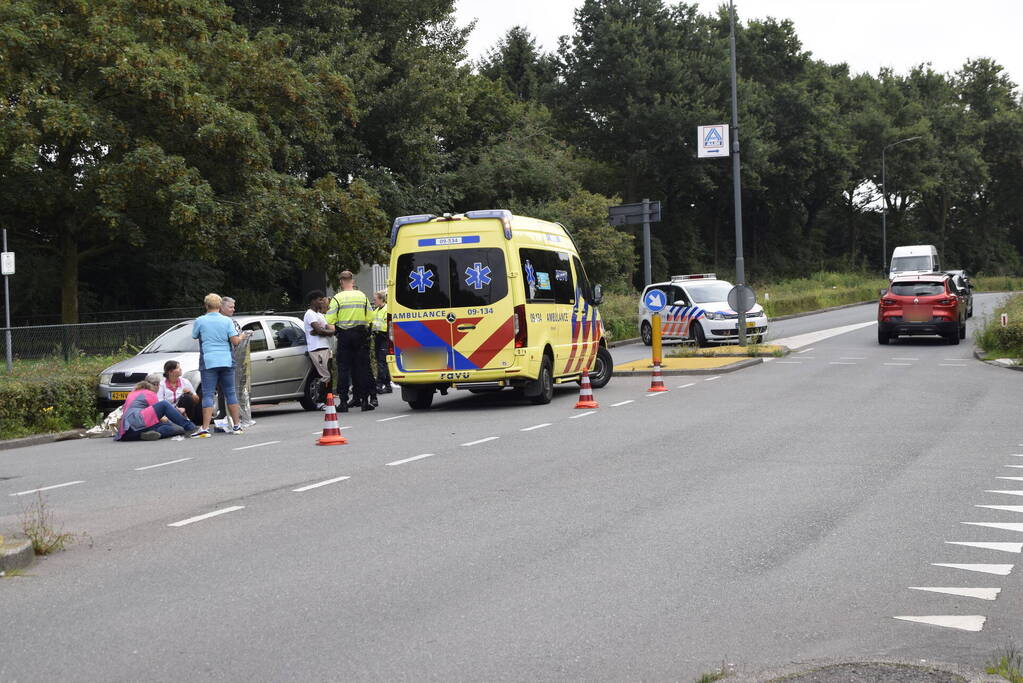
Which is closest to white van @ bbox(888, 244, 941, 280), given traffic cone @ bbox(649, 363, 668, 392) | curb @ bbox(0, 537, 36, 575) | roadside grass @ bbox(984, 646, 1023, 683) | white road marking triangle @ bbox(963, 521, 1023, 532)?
traffic cone @ bbox(649, 363, 668, 392)

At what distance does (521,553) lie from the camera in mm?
7156

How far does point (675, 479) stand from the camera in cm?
1000

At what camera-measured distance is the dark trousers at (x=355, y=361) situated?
1750cm

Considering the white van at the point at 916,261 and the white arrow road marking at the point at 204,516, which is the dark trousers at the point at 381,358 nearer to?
the white arrow road marking at the point at 204,516

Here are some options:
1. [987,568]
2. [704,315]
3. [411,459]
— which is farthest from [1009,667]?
[704,315]

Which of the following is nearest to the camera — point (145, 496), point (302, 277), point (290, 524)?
point (290, 524)

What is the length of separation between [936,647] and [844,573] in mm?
1426

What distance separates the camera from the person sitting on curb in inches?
596

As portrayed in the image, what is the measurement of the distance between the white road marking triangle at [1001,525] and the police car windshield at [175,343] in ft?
40.8

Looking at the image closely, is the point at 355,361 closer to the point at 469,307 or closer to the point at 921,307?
the point at 469,307

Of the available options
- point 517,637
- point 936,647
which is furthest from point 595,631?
point 936,647

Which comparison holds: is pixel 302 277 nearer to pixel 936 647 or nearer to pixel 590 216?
pixel 590 216

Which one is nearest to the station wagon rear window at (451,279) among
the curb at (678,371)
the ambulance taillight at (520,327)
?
the ambulance taillight at (520,327)

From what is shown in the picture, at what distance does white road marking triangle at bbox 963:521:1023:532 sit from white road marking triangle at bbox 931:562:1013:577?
1.12m
